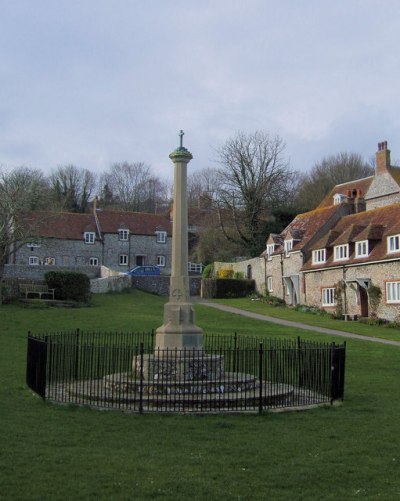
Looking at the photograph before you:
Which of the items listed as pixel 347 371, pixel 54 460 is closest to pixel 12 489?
pixel 54 460

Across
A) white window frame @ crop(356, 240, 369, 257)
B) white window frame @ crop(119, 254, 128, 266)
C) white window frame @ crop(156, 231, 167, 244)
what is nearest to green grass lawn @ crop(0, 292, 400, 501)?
white window frame @ crop(356, 240, 369, 257)

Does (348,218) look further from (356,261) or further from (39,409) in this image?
(39,409)

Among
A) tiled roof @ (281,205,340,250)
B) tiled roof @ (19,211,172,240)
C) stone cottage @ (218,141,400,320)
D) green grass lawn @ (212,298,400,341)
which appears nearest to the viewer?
green grass lawn @ (212,298,400,341)

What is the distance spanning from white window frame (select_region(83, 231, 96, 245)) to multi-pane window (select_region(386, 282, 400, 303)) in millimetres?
33943

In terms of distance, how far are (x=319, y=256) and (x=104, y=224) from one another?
26.9 metres

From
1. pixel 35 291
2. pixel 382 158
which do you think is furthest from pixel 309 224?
pixel 35 291

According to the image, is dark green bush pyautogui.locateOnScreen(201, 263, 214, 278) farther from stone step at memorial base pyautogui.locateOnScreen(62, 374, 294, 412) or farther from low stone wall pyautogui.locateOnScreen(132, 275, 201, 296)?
stone step at memorial base pyautogui.locateOnScreen(62, 374, 294, 412)

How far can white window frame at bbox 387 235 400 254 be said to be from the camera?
33594mm

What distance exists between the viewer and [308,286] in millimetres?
41531

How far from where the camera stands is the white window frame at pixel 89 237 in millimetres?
59062

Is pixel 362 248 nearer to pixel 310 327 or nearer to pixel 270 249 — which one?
pixel 310 327

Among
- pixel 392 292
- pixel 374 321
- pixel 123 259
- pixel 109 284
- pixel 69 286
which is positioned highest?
pixel 123 259

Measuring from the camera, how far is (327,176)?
71375 millimetres

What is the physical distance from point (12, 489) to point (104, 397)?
5580 millimetres
